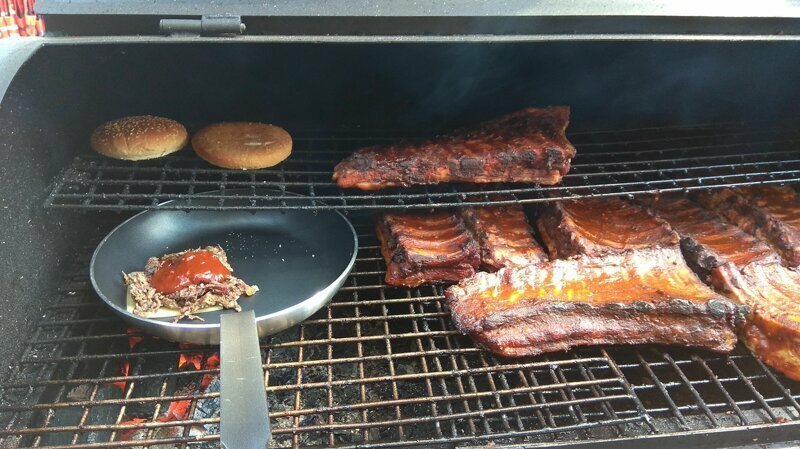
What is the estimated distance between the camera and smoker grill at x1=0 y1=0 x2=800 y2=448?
7.39ft

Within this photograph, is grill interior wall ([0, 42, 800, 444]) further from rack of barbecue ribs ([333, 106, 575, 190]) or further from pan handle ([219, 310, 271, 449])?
pan handle ([219, 310, 271, 449])

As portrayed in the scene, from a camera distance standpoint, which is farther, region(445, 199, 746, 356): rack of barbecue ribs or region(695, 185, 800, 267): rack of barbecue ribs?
region(695, 185, 800, 267): rack of barbecue ribs

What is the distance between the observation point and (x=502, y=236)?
321 cm

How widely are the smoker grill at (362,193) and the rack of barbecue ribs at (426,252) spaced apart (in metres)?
0.14

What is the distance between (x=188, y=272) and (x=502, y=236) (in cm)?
179

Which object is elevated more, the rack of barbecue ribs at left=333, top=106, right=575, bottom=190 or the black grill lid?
the black grill lid

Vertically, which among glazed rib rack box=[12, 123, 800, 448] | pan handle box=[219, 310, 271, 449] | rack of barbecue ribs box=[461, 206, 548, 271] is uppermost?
rack of barbecue ribs box=[461, 206, 548, 271]

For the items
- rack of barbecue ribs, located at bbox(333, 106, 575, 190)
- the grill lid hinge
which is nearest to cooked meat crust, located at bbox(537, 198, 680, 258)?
rack of barbecue ribs, located at bbox(333, 106, 575, 190)

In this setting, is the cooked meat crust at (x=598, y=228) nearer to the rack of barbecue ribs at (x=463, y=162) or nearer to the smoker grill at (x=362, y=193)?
the smoker grill at (x=362, y=193)

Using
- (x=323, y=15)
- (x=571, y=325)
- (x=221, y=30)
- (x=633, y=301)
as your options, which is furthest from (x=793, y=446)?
(x=221, y=30)

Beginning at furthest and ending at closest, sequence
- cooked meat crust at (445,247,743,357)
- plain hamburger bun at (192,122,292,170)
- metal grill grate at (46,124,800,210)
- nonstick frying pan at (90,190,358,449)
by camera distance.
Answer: plain hamburger bun at (192,122,292,170) → metal grill grate at (46,124,800,210) → cooked meat crust at (445,247,743,357) → nonstick frying pan at (90,190,358,449)

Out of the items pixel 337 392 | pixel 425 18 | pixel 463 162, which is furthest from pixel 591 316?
pixel 425 18

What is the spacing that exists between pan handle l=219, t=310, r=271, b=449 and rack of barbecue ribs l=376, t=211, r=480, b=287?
3.30 feet

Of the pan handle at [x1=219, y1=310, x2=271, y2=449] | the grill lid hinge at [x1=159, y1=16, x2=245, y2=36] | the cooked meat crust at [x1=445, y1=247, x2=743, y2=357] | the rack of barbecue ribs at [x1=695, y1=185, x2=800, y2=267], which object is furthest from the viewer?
the rack of barbecue ribs at [x1=695, y1=185, x2=800, y2=267]
